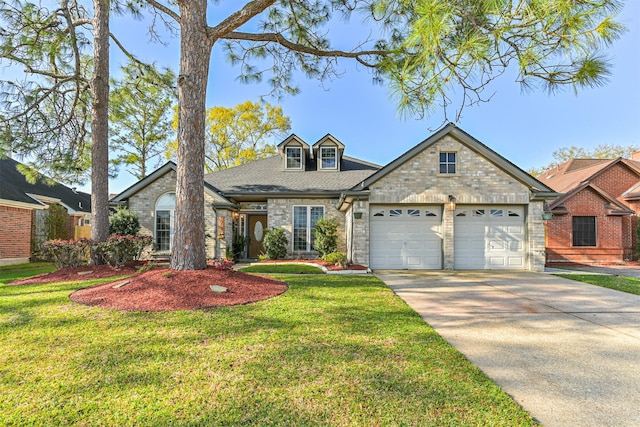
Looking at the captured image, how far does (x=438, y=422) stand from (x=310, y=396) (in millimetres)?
1014

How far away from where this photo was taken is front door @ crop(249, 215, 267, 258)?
14.5 metres

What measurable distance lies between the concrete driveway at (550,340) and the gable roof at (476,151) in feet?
13.6

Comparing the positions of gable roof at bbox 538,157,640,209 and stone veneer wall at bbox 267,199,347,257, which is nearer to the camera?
stone veneer wall at bbox 267,199,347,257

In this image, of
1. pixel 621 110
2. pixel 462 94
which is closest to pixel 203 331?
pixel 462 94

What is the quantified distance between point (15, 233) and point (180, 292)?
1340 centimetres

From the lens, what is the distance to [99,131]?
1020cm

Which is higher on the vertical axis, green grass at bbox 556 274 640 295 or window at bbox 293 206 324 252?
window at bbox 293 206 324 252

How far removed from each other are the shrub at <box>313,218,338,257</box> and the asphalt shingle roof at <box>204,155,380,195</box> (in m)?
1.47

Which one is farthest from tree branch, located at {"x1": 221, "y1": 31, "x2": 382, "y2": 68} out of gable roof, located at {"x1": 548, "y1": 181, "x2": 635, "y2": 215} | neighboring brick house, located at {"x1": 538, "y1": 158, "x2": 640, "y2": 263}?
gable roof, located at {"x1": 548, "y1": 181, "x2": 635, "y2": 215}

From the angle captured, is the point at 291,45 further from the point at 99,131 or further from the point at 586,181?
the point at 586,181

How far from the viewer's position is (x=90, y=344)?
144 inches

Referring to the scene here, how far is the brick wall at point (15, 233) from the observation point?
12898 millimetres

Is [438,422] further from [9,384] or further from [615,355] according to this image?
[9,384]

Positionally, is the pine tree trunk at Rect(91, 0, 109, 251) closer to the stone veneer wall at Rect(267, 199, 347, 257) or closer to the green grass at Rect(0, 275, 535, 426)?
the green grass at Rect(0, 275, 535, 426)
